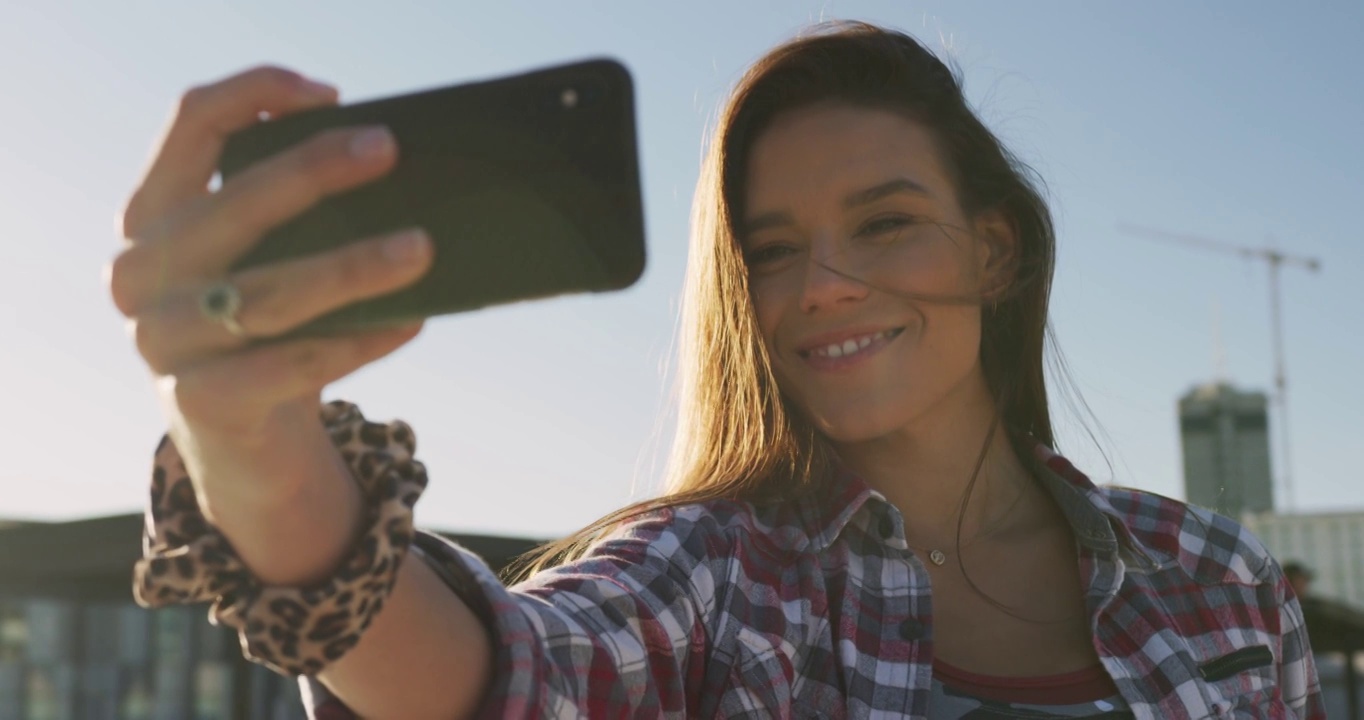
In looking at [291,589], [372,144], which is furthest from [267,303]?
[291,589]

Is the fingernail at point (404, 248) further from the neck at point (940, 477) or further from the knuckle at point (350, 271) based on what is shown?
the neck at point (940, 477)

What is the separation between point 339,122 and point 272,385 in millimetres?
240

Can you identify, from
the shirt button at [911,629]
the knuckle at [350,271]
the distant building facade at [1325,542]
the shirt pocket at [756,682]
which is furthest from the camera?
the distant building facade at [1325,542]

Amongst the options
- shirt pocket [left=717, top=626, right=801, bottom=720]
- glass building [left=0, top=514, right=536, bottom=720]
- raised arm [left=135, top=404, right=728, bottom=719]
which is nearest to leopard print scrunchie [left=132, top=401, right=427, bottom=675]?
raised arm [left=135, top=404, right=728, bottom=719]

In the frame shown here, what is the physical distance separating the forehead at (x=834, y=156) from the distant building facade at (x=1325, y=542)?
48.0 meters

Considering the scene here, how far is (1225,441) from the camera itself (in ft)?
274

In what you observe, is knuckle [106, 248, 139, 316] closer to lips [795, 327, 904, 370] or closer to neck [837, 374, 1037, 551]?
lips [795, 327, 904, 370]

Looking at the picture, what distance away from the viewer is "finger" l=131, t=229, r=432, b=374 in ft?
2.93

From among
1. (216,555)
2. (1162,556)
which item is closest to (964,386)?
(1162,556)

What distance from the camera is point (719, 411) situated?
2.23 m

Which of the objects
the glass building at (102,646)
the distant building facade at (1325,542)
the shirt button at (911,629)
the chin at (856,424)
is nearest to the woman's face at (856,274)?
the chin at (856,424)

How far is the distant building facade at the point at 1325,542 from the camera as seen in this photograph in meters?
46.2

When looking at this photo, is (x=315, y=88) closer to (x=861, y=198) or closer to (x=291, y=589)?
(x=291, y=589)

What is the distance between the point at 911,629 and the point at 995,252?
84cm
